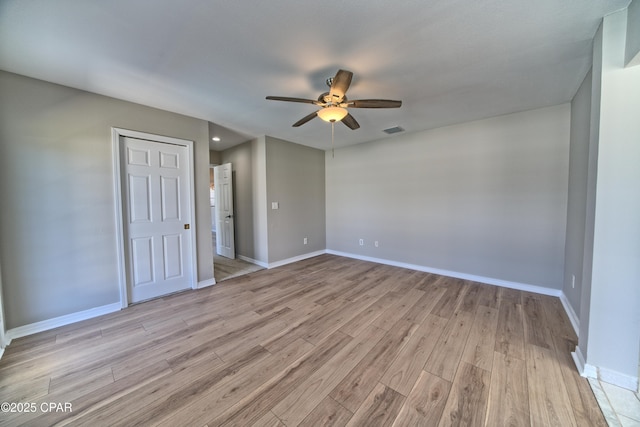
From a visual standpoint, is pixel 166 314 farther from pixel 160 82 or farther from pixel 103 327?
pixel 160 82

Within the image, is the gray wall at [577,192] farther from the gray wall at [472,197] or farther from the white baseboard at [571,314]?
the gray wall at [472,197]

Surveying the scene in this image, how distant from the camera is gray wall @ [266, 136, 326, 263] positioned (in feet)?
14.4

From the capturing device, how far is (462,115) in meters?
3.24

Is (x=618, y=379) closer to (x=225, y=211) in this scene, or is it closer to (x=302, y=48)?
(x=302, y=48)

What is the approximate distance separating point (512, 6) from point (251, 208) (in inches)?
171

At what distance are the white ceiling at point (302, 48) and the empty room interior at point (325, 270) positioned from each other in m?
0.02

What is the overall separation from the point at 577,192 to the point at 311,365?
3.22 metres

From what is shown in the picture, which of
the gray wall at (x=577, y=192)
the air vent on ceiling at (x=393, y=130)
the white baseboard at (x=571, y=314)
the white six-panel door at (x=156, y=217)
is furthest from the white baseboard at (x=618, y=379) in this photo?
the white six-panel door at (x=156, y=217)

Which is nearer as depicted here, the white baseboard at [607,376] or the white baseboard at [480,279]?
the white baseboard at [607,376]

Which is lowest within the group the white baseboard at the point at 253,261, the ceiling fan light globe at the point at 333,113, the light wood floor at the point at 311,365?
the light wood floor at the point at 311,365

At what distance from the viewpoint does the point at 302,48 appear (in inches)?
71.5

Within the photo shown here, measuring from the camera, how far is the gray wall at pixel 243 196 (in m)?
4.62

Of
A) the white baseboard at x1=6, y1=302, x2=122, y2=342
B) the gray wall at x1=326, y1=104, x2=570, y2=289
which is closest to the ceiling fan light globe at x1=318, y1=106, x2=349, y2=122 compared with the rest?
the gray wall at x1=326, y1=104, x2=570, y2=289

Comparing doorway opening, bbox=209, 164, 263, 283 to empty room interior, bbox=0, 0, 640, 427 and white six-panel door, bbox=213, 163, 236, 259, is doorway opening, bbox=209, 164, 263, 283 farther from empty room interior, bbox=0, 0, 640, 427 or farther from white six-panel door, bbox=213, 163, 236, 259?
empty room interior, bbox=0, 0, 640, 427
